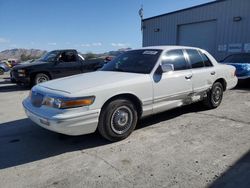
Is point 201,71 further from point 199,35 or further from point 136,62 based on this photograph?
point 199,35

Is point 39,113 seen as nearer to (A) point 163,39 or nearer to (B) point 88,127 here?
(B) point 88,127

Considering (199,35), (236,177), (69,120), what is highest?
(199,35)

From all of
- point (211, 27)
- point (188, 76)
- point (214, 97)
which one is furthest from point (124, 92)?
point (211, 27)

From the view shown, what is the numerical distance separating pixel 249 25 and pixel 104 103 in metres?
11.4

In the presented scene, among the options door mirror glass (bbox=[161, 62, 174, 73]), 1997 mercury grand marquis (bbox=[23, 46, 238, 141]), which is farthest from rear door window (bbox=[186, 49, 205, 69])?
door mirror glass (bbox=[161, 62, 174, 73])

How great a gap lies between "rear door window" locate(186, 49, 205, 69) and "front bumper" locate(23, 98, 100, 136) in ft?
8.86

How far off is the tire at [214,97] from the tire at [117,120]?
243 cm

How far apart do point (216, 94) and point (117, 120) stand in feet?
10.5

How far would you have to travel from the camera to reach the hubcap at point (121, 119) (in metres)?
4.26

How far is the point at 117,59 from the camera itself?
5648 mm

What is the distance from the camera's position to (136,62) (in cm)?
518

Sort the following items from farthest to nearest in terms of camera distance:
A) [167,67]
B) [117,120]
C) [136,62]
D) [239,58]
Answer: [239,58] < [136,62] < [167,67] < [117,120]

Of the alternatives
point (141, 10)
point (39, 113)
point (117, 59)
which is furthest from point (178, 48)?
point (141, 10)

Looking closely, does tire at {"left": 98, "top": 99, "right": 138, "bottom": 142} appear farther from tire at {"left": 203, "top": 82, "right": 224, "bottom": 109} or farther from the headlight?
tire at {"left": 203, "top": 82, "right": 224, "bottom": 109}
